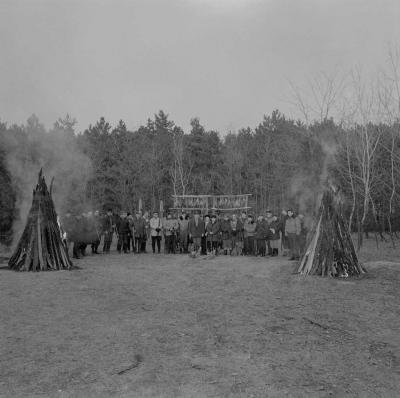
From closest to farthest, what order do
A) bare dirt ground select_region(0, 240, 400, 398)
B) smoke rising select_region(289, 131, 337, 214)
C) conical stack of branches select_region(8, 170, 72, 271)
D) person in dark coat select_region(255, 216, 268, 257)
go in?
bare dirt ground select_region(0, 240, 400, 398), conical stack of branches select_region(8, 170, 72, 271), person in dark coat select_region(255, 216, 268, 257), smoke rising select_region(289, 131, 337, 214)

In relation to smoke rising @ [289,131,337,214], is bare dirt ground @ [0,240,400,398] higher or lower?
lower

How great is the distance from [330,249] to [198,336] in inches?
217

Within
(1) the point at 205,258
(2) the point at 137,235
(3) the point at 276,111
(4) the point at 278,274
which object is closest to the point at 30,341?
(4) the point at 278,274

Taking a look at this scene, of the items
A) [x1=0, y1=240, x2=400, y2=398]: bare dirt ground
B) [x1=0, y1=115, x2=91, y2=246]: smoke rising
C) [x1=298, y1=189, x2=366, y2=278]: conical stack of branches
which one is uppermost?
[x1=0, y1=115, x2=91, y2=246]: smoke rising

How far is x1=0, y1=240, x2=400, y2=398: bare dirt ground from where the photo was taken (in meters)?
4.82

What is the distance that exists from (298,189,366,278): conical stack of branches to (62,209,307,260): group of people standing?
12.0ft

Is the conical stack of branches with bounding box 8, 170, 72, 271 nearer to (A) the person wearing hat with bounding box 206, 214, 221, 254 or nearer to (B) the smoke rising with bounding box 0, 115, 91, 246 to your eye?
(B) the smoke rising with bounding box 0, 115, 91, 246

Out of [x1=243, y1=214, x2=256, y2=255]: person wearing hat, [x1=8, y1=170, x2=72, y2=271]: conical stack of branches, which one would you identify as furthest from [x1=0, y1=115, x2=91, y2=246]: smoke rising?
[x1=243, y1=214, x2=256, y2=255]: person wearing hat

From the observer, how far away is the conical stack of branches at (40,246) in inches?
474

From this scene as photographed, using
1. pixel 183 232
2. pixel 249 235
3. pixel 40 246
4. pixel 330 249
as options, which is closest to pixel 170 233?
pixel 183 232

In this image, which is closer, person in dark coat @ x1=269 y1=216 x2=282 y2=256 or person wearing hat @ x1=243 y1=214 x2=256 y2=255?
person in dark coat @ x1=269 y1=216 x2=282 y2=256

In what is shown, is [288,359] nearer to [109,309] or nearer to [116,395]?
[116,395]

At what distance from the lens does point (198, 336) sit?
640 centimetres

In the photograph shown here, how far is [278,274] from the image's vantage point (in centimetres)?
1157
